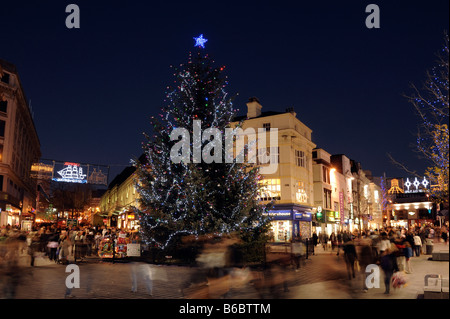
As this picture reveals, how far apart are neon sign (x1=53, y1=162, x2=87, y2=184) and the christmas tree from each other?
44.6ft

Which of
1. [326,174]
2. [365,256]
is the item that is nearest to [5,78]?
[326,174]

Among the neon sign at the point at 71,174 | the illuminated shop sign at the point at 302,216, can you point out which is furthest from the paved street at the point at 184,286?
the illuminated shop sign at the point at 302,216

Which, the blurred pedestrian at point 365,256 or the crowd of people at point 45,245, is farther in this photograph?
the crowd of people at point 45,245

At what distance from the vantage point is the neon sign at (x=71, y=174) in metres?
29.8

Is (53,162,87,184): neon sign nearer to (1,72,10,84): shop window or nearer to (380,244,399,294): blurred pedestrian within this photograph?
(1,72,10,84): shop window

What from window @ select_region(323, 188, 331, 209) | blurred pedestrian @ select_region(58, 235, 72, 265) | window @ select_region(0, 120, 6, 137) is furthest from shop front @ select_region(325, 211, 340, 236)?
window @ select_region(0, 120, 6, 137)

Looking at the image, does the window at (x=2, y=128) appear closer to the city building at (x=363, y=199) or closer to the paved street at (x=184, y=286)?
the paved street at (x=184, y=286)

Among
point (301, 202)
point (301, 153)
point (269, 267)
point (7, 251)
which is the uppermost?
point (301, 153)

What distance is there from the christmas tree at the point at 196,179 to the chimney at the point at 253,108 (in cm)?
2108

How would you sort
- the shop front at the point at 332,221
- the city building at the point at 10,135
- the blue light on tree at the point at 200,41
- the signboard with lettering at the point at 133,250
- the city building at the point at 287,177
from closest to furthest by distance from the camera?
the blue light on tree at the point at 200,41, the signboard with lettering at the point at 133,250, the city building at the point at 287,177, the city building at the point at 10,135, the shop front at the point at 332,221
